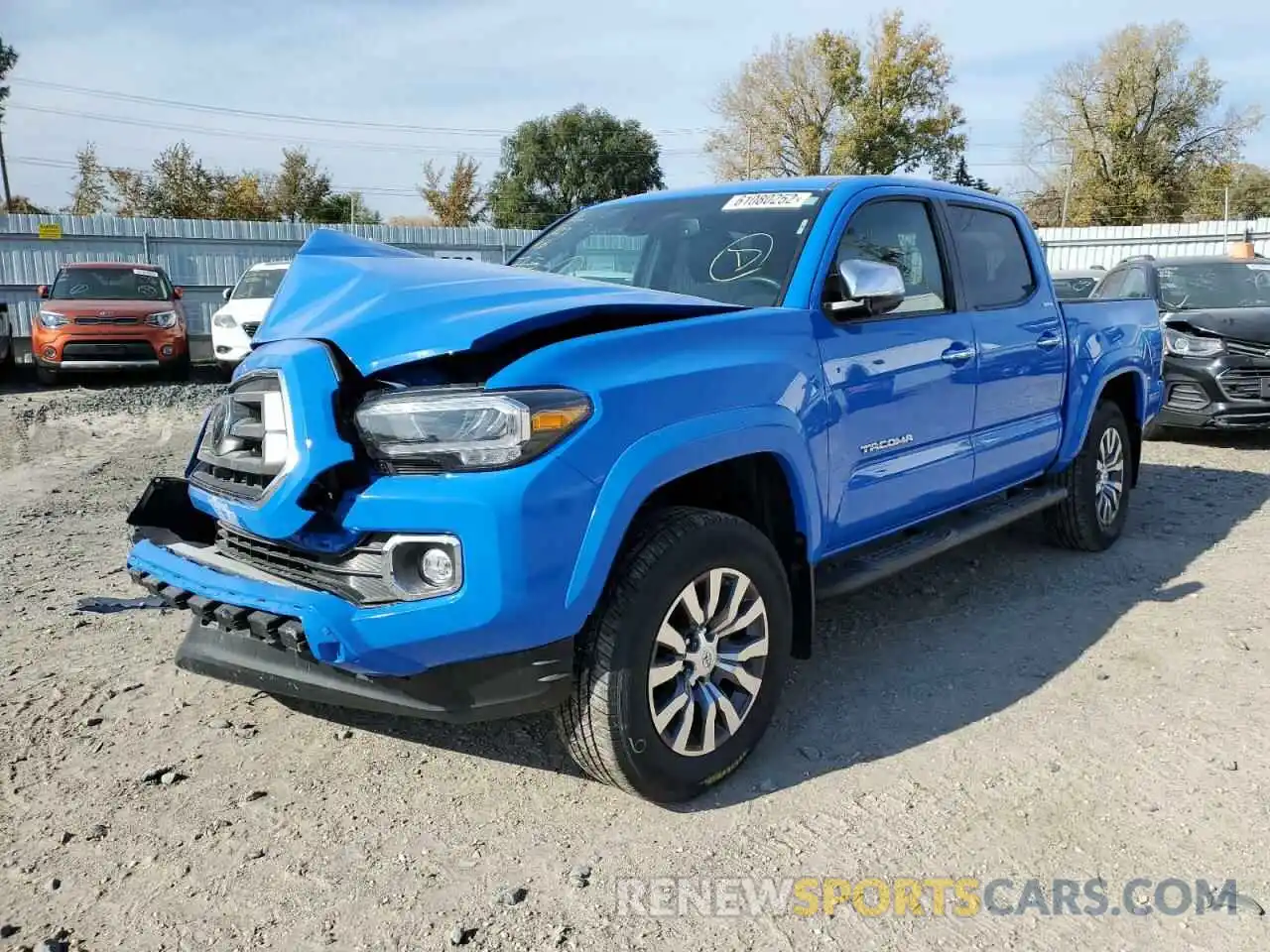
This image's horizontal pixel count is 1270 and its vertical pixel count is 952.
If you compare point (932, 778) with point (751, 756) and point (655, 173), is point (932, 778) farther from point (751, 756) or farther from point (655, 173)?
point (655, 173)

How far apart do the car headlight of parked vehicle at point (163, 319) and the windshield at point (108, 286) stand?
27.0 inches

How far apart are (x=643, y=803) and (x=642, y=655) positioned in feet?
1.82

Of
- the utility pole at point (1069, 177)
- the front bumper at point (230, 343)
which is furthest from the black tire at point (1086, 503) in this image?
the utility pole at point (1069, 177)

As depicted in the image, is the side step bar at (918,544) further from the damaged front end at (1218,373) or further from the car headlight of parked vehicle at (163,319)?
the car headlight of parked vehicle at (163,319)

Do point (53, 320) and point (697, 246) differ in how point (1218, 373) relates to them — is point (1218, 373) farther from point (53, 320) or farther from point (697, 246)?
point (53, 320)

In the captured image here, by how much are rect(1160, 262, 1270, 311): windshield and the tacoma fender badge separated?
22.0 feet

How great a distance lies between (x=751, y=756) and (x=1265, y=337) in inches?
288

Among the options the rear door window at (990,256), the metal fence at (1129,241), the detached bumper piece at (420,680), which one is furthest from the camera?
the metal fence at (1129,241)

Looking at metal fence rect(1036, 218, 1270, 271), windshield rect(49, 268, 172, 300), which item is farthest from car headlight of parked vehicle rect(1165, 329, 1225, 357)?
metal fence rect(1036, 218, 1270, 271)

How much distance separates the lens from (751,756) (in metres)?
3.19

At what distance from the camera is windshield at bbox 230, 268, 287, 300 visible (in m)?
14.2

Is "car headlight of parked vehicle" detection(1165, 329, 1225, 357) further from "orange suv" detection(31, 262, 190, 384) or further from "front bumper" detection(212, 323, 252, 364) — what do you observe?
"orange suv" detection(31, 262, 190, 384)

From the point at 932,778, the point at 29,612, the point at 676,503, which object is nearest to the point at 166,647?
the point at 29,612

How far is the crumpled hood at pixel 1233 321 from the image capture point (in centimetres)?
830
